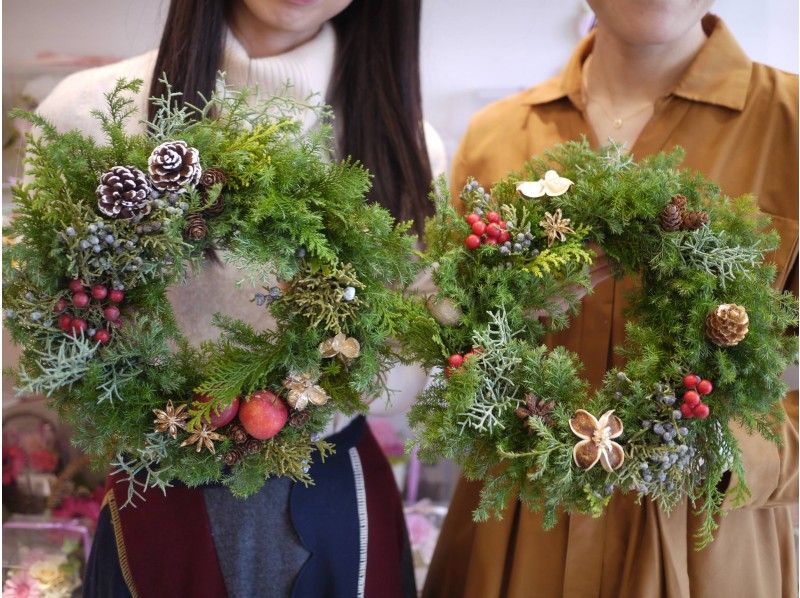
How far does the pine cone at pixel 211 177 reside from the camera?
754 millimetres

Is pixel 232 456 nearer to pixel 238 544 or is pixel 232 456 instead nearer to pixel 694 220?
pixel 238 544

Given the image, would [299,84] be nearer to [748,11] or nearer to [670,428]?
[670,428]

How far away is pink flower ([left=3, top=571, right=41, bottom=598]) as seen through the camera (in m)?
1.30

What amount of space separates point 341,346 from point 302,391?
7 cm

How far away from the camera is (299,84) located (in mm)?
1044

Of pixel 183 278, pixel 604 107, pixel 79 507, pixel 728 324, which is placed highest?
pixel 604 107

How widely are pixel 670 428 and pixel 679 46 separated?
561 mm

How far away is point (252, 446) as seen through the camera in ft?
2.68

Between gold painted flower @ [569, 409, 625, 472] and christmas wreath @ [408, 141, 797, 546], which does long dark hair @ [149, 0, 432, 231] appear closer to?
christmas wreath @ [408, 141, 797, 546]

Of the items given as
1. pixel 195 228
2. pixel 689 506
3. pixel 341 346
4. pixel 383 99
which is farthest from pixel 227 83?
pixel 689 506

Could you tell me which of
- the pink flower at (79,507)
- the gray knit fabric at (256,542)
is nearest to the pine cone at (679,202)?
the gray knit fabric at (256,542)

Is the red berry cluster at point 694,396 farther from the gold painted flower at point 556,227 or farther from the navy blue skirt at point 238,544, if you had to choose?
the navy blue skirt at point 238,544

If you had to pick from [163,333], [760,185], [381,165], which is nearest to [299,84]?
[381,165]

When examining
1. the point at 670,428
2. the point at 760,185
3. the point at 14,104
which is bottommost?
the point at 670,428
